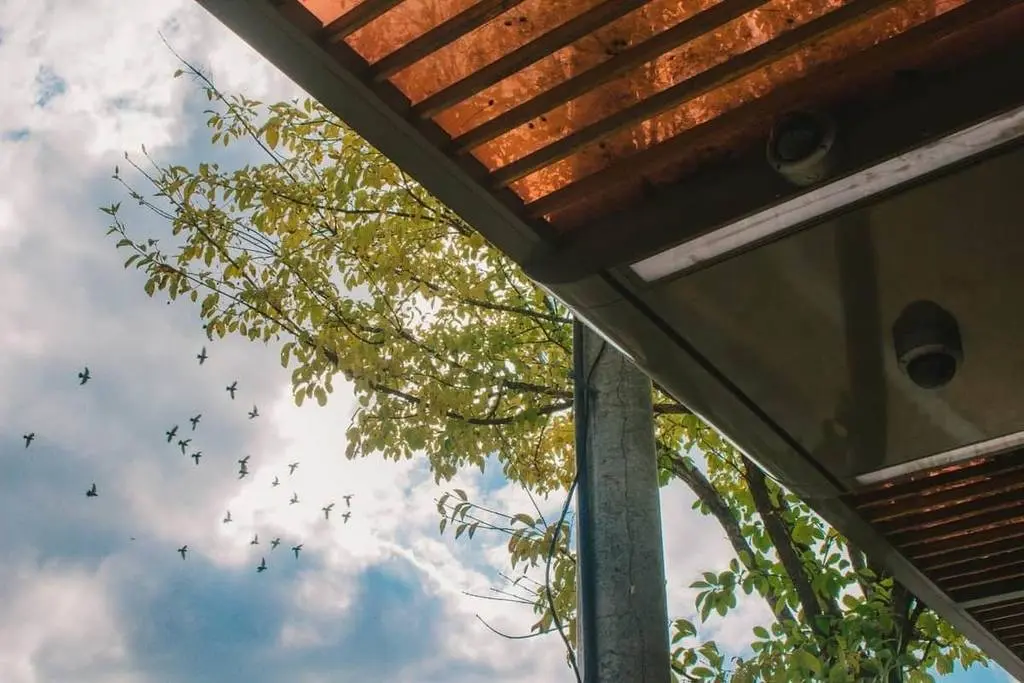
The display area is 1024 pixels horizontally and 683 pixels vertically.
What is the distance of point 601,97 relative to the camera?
184 centimetres

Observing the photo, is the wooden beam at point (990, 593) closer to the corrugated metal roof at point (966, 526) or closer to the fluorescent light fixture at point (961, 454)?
the corrugated metal roof at point (966, 526)

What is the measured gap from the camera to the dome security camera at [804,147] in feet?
5.59

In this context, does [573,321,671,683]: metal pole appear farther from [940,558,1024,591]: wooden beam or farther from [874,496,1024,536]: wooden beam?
[940,558,1024,591]: wooden beam

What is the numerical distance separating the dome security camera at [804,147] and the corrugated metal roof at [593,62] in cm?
10

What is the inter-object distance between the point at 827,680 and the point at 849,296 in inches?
119

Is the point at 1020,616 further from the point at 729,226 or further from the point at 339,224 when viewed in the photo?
the point at 339,224

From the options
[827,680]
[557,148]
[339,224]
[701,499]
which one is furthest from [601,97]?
[701,499]

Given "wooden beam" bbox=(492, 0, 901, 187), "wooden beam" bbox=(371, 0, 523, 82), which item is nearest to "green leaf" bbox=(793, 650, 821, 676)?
"wooden beam" bbox=(492, 0, 901, 187)

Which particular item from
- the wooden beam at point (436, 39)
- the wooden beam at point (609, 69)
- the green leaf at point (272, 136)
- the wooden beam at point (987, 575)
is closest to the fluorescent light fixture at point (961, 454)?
the wooden beam at point (987, 575)

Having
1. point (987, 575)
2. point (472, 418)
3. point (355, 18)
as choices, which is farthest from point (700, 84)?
point (472, 418)

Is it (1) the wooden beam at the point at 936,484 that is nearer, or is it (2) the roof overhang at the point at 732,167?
(2) the roof overhang at the point at 732,167

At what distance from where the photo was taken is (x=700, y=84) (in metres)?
1.78

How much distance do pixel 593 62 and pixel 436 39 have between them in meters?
0.31

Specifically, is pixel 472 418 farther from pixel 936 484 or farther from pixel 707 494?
pixel 936 484
